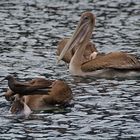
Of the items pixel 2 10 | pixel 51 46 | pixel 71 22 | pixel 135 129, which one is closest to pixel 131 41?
pixel 51 46

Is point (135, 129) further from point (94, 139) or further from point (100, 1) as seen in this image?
point (100, 1)

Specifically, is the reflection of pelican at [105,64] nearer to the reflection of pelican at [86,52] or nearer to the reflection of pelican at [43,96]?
the reflection of pelican at [86,52]

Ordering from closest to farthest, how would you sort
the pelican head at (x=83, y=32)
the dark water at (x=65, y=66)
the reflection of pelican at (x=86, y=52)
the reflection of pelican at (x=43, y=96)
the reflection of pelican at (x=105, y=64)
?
the dark water at (x=65, y=66), the reflection of pelican at (x=43, y=96), the reflection of pelican at (x=105, y=64), the pelican head at (x=83, y=32), the reflection of pelican at (x=86, y=52)

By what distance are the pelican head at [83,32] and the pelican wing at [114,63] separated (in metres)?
0.97

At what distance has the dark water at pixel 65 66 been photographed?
38.7ft

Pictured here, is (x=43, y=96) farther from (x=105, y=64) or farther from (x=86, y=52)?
(x=86, y=52)

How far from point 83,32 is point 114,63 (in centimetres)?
138

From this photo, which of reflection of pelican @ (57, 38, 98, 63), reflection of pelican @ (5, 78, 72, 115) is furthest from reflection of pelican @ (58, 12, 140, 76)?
reflection of pelican @ (5, 78, 72, 115)

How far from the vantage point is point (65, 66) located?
687 inches

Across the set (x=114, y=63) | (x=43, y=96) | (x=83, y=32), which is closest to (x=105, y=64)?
(x=114, y=63)

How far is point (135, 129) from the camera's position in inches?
463

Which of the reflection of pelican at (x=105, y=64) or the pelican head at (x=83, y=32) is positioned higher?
the pelican head at (x=83, y=32)

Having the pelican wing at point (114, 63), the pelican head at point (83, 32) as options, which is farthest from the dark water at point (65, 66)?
the pelican head at point (83, 32)

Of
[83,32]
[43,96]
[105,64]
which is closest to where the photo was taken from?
[43,96]
